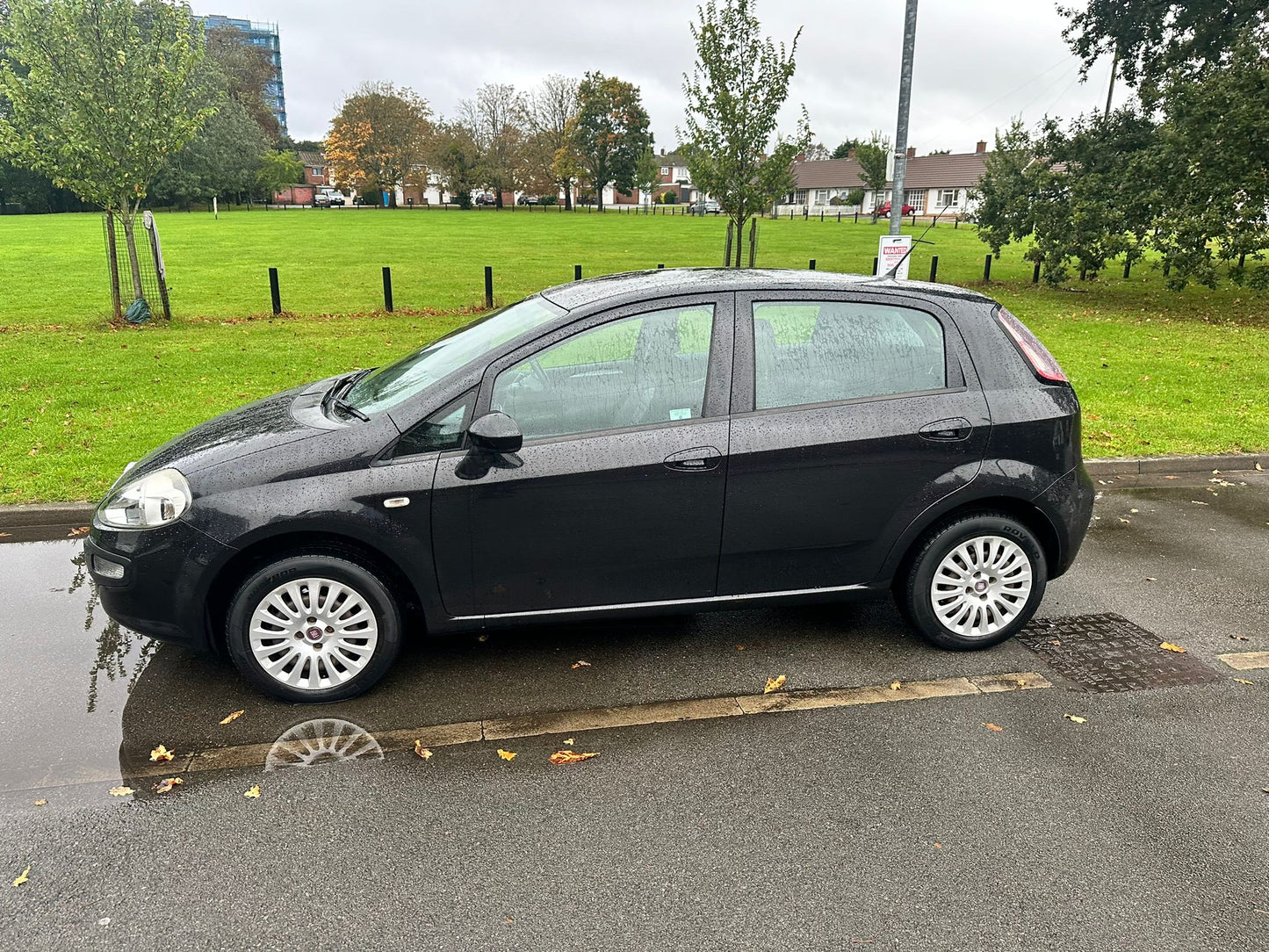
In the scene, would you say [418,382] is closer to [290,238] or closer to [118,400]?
[118,400]

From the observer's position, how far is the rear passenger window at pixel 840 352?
3949 mm

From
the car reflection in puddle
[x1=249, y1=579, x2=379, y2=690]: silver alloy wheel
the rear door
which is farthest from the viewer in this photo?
the rear door

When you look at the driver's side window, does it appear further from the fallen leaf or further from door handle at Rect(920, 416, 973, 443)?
the fallen leaf

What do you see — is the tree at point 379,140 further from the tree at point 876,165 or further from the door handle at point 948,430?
the door handle at point 948,430

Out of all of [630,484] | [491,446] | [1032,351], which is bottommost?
[630,484]

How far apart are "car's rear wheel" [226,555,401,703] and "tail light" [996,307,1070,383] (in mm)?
3103

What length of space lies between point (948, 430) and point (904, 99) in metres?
11.5

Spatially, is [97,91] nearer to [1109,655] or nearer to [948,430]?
[948,430]

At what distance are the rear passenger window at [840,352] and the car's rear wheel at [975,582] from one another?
0.73 m

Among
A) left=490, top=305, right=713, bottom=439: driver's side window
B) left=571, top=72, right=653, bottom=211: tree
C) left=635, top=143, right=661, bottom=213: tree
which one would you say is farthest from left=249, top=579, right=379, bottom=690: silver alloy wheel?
left=635, top=143, right=661, bottom=213: tree

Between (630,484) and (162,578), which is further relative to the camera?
(630,484)

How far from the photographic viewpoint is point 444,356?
423 centimetres

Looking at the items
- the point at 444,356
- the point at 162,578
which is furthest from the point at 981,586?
the point at 162,578

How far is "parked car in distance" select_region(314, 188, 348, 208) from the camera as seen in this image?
85.7 meters
